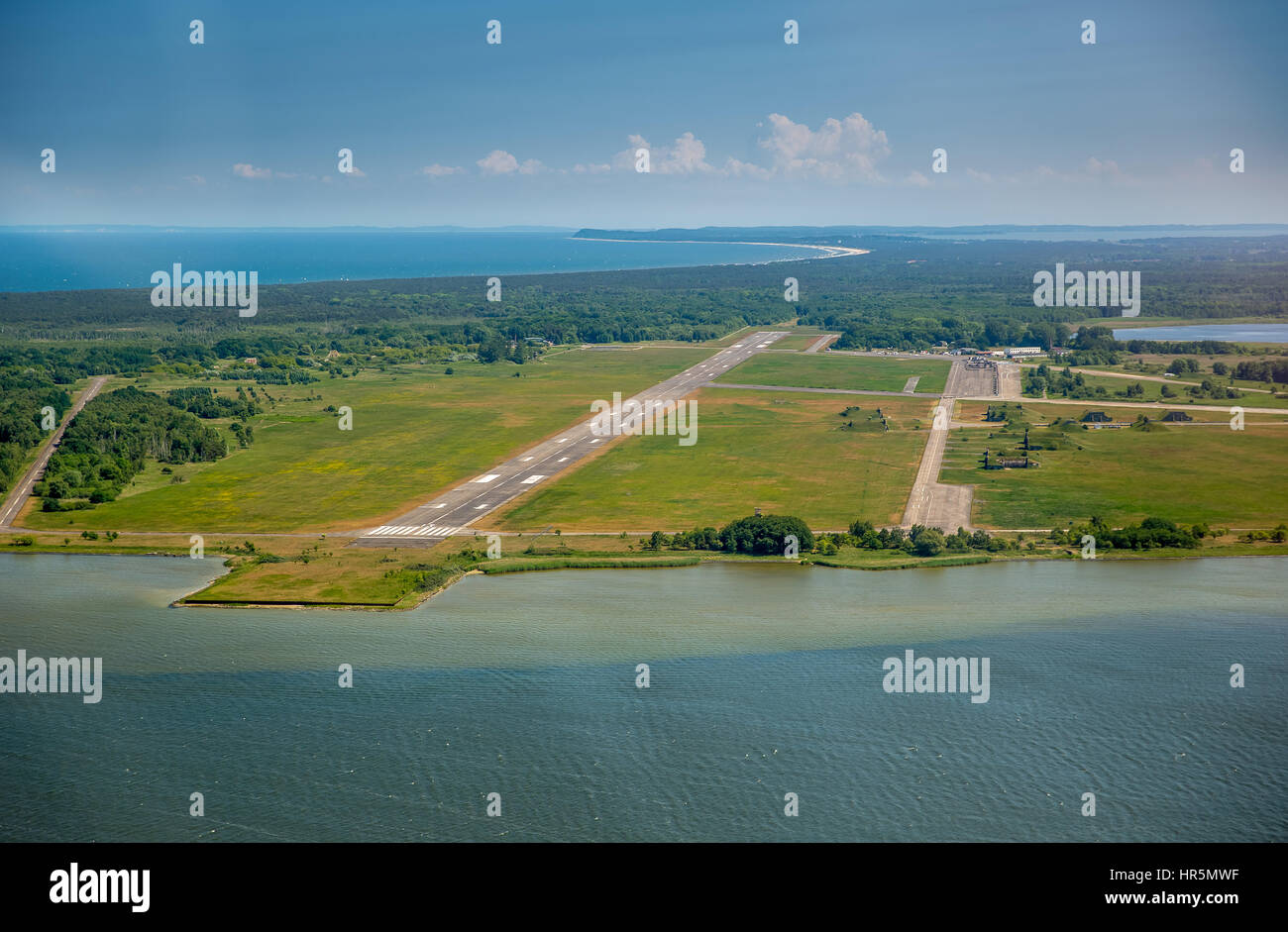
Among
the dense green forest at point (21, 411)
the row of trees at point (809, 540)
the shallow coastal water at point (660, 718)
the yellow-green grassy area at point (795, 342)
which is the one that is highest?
the yellow-green grassy area at point (795, 342)

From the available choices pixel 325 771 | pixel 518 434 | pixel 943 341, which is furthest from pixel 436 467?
pixel 943 341

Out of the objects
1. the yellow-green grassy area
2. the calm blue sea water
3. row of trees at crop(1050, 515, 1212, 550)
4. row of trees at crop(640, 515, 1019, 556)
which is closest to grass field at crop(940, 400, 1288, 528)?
row of trees at crop(1050, 515, 1212, 550)

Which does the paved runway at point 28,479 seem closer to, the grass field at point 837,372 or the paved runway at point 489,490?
the paved runway at point 489,490

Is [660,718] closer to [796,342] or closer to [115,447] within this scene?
[115,447]

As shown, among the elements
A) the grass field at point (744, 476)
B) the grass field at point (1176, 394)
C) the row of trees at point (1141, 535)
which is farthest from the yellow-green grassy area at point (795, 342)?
the row of trees at point (1141, 535)

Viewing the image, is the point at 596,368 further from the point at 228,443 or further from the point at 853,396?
the point at 228,443

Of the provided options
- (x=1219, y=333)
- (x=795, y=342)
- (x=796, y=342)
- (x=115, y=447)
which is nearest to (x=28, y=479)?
(x=115, y=447)
